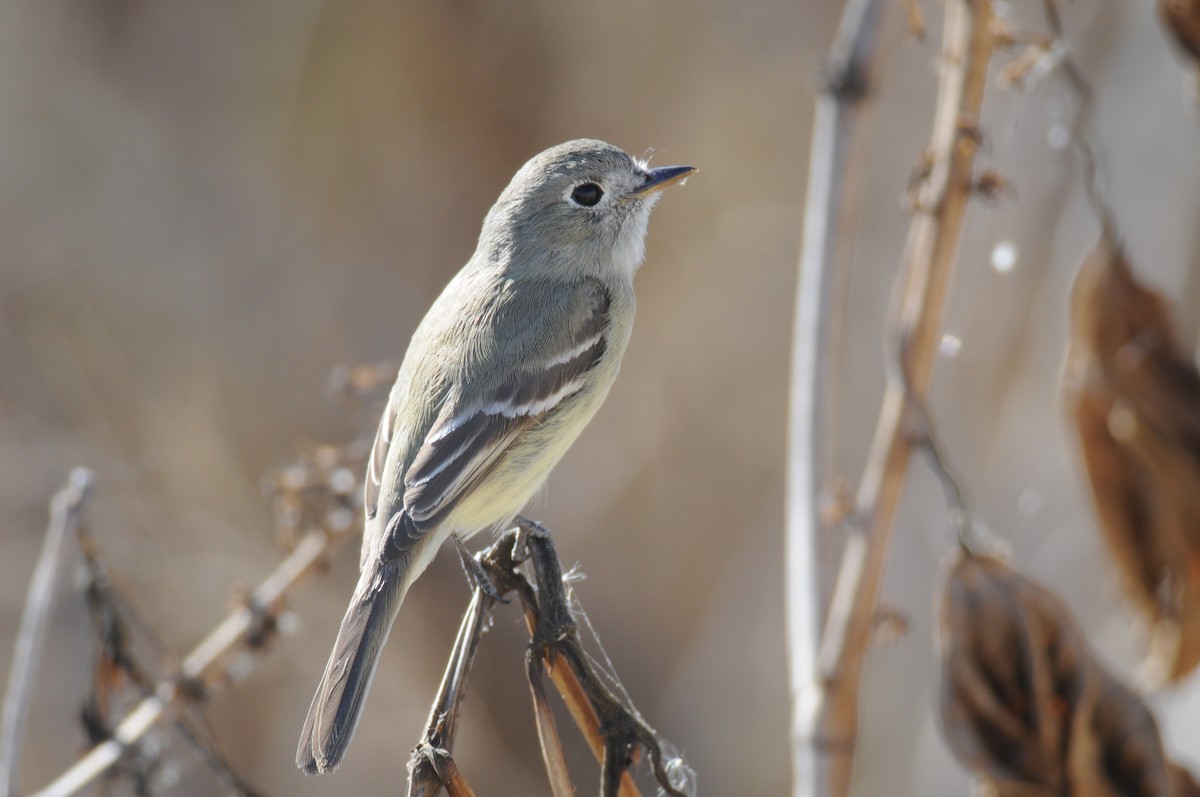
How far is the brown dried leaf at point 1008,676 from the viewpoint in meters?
2.28

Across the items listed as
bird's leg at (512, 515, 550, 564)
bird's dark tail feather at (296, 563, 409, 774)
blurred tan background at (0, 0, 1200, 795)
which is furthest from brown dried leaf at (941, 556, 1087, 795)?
blurred tan background at (0, 0, 1200, 795)

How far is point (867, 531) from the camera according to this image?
2.57 m

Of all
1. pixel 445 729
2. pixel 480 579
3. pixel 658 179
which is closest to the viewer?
pixel 445 729

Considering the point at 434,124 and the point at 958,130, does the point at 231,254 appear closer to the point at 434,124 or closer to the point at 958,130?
the point at 434,124

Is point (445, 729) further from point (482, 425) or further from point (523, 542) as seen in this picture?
point (482, 425)

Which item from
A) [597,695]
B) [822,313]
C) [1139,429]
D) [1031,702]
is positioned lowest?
[1031,702]

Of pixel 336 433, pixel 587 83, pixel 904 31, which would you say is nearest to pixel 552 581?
pixel 904 31

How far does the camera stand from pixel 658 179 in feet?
11.4

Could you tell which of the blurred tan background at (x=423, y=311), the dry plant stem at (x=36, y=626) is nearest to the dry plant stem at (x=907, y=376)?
the dry plant stem at (x=36, y=626)

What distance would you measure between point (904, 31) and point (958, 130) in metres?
2.11

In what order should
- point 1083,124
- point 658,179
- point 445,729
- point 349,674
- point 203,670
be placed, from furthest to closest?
point 658,179, point 203,670, point 1083,124, point 349,674, point 445,729

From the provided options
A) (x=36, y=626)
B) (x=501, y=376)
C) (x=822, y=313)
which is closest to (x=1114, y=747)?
(x=822, y=313)

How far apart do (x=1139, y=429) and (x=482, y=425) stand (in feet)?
5.02

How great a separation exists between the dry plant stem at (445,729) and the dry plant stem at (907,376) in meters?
0.95
